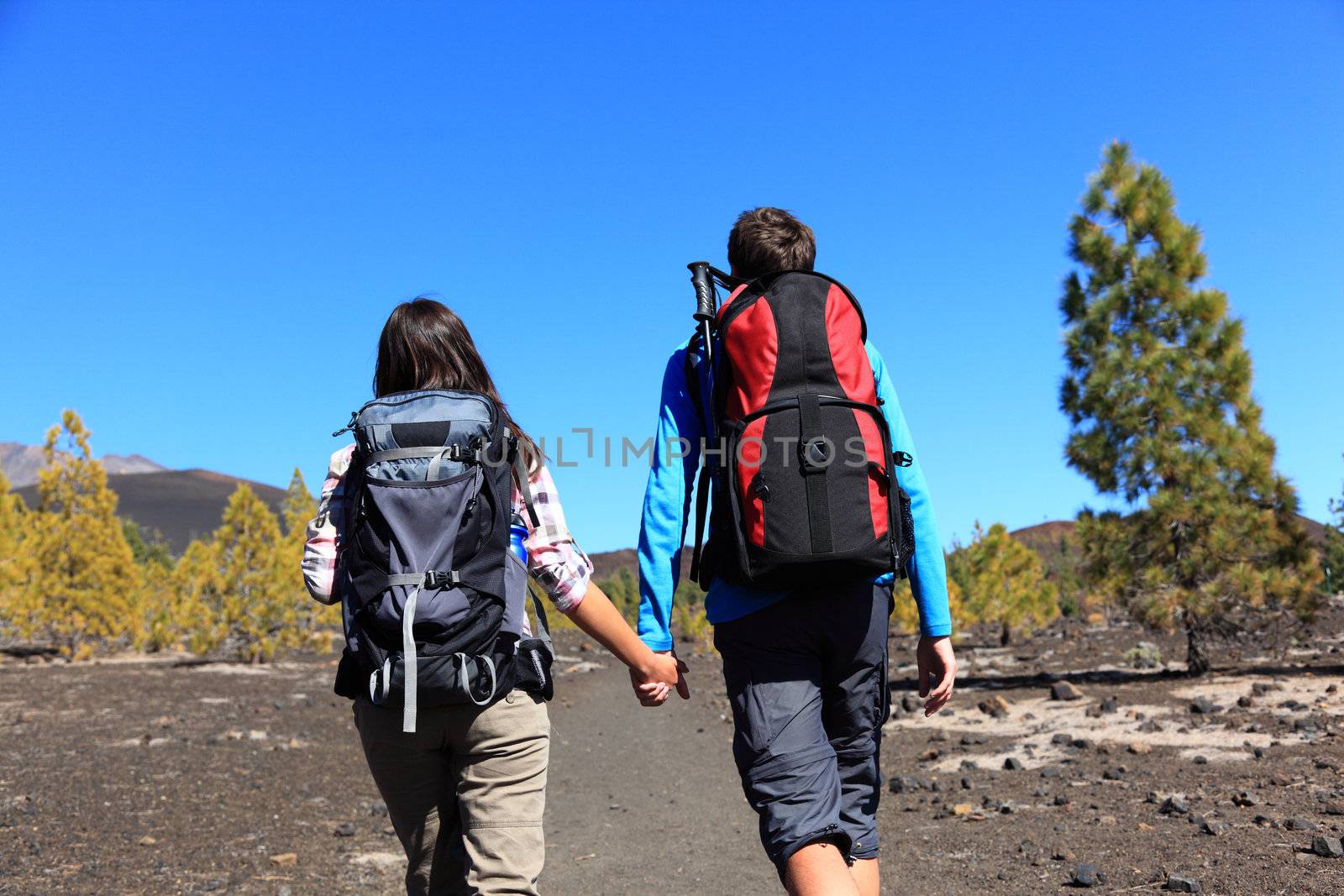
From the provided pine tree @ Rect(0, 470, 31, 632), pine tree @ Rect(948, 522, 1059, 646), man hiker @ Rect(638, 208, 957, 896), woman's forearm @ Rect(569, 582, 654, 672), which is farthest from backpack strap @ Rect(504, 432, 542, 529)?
pine tree @ Rect(0, 470, 31, 632)

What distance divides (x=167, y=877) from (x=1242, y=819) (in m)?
5.30

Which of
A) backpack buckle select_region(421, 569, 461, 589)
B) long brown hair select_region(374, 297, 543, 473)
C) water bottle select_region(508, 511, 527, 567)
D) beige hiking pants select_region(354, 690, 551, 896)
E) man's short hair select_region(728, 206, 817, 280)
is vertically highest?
man's short hair select_region(728, 206, 817, 280)

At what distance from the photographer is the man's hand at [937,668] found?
9.33ft

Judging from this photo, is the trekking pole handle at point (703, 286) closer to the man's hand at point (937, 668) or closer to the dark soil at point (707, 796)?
the man's hand at point (937, 668)

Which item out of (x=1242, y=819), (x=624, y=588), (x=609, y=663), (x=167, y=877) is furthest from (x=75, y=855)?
(x=624, y=588)

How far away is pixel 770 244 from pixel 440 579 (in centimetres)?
124

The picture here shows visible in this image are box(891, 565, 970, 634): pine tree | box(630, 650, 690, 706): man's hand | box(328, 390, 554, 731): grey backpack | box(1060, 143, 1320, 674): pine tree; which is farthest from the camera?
box(891, 565, 970, 634): pine tree

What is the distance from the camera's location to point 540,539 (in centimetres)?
247

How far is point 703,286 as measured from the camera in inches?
110

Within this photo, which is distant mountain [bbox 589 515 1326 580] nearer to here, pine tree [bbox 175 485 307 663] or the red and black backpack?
pine tree [bbox 175 485 307 663]

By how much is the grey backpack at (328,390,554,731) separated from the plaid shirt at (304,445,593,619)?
4 cm

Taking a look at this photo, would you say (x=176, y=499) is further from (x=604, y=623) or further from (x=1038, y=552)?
(x=604, y=623)

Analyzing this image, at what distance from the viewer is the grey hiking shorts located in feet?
7.96

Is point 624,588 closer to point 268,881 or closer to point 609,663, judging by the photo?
point 609,663
